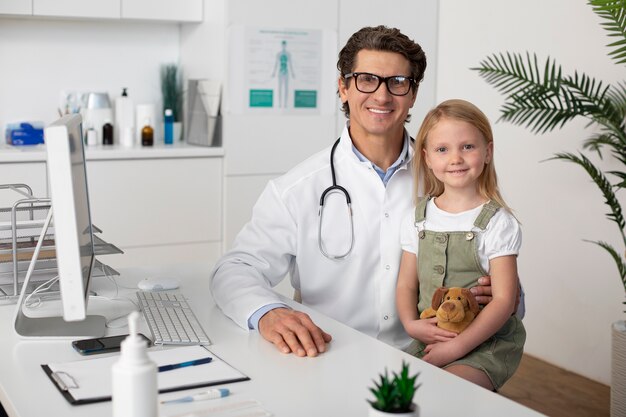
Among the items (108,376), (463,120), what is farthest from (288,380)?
(463,120)

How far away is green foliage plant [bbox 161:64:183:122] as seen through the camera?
4.70 meters

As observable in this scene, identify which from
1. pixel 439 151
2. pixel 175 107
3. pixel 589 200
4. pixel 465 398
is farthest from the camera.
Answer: pixel 175 107

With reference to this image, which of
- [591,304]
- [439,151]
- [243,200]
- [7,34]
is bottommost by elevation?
[591,304]

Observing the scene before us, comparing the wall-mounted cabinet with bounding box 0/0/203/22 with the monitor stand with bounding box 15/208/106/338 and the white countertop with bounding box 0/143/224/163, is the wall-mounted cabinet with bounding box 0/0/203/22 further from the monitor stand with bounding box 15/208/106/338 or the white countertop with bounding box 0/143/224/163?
the monitor stand with bounding box 15/208/106/338

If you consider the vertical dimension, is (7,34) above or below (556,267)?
above

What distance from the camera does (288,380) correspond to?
5.40 feet

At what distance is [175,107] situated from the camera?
4.73 metres

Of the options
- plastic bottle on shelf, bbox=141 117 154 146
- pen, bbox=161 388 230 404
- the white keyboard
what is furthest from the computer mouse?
plastic bottle on shelf, bbox=141 117 154 146

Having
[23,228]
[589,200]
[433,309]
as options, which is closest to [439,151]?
[433,309]

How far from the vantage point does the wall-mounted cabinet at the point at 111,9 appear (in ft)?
Result: 13.5

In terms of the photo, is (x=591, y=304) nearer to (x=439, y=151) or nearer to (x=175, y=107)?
(x=439, y=151)

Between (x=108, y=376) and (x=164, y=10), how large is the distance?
123 inches

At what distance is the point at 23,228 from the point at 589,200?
8.61ft

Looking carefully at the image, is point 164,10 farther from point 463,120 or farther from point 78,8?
point 463,120
